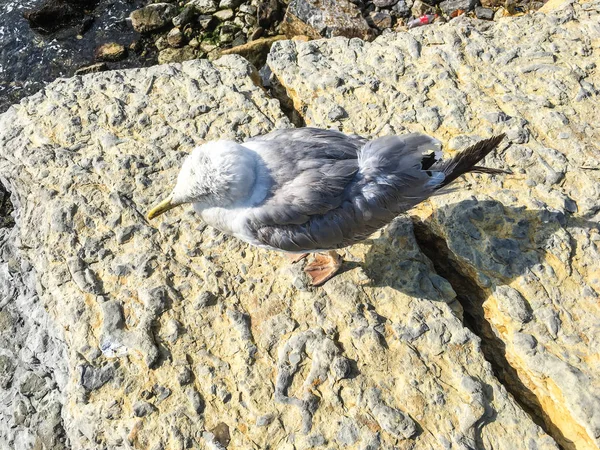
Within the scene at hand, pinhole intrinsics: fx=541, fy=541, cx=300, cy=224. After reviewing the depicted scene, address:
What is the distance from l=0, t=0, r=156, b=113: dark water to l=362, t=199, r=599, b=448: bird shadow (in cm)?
530

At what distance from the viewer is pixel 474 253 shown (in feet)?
12.2

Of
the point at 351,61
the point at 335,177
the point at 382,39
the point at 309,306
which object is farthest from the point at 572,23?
the point at 309,306

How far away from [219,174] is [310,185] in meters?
0.54

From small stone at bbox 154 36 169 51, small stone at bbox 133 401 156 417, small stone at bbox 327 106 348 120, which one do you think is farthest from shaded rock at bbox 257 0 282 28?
small stone at bbox 133 401 156 417

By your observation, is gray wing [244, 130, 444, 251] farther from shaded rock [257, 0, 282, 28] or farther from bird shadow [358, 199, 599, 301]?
shaded rock [257, 0, 282, 28]

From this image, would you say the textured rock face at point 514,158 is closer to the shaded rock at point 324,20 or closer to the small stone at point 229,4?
the shaded rock at point 324,20

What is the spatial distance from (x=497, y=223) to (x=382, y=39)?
7.68 feet

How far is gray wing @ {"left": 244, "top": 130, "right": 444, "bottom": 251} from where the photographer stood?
327 cm

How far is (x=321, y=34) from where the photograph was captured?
7.48 metres

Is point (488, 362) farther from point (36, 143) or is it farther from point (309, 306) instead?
point (36, 143)

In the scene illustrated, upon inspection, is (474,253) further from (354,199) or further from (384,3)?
(384,3)

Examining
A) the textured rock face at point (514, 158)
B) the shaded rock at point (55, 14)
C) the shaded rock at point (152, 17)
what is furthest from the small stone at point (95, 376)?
the shaded rock at point (55, 14)

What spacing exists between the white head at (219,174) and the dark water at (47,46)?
5.00m

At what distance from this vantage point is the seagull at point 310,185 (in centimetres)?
Answer: 324
